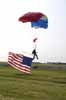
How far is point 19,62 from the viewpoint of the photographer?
3519 centimetres

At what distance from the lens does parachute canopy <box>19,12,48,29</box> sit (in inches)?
1690

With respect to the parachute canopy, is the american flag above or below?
below

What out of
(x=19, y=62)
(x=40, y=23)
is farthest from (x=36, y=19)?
(x=19, y=62)

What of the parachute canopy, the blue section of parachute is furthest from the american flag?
the blue section of parachute

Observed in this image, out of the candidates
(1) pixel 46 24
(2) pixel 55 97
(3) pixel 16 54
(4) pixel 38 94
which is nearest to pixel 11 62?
(3) pixel 16 54

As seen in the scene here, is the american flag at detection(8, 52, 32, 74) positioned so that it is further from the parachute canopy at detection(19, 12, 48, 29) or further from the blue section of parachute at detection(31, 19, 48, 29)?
the blue section of parachute at detection(31, 19, 48, 29)

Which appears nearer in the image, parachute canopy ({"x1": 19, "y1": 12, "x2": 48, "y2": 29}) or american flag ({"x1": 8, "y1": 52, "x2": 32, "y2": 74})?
american flag ({"x1": 8, "y1": 52, "x2": 32, "y2": 74})

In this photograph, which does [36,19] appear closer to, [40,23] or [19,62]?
[40,23]

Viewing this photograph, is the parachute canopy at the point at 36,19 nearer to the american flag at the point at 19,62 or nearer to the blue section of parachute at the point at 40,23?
the blue section of parachute at the point at 40,23

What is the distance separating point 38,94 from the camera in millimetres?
31422

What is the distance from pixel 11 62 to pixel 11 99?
350 inches

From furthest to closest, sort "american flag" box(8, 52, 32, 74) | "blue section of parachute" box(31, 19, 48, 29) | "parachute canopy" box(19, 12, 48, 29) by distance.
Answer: "blue section of parachute" box(31, 19, 48, 29), "parachute canopy" box(19, 12, 48, 29), "american flag" box(8, 52, 32, 74)

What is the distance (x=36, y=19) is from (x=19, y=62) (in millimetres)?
9773

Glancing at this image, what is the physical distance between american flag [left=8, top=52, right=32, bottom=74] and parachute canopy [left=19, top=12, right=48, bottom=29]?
769 cm
